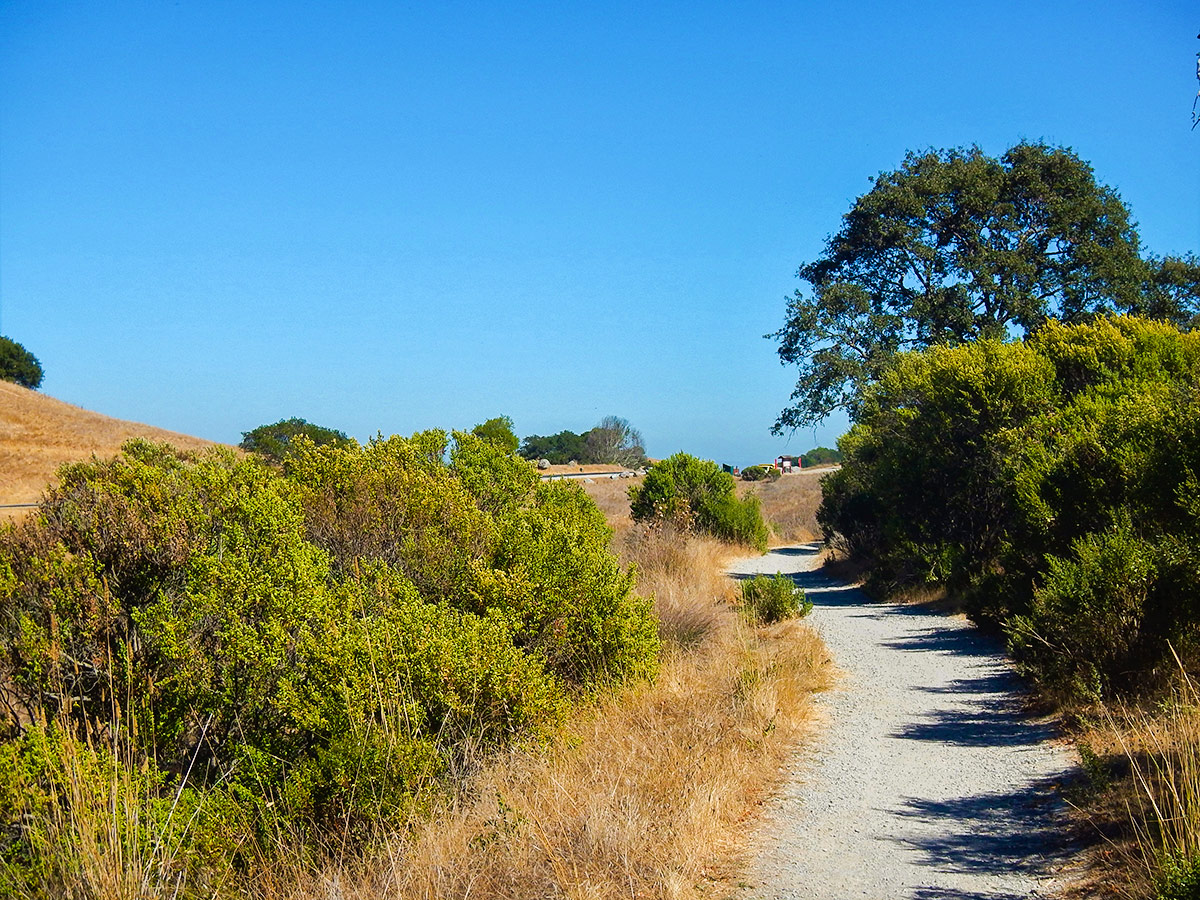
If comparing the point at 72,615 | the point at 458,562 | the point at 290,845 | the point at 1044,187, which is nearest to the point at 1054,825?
the point at 290,845

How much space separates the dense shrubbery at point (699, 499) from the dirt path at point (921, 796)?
13.9 m

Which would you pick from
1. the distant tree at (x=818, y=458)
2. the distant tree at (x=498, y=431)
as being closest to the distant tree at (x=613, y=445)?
the distant tree at (x=818, y=458)

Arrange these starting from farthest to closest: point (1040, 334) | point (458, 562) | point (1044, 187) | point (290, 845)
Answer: point (1044, 187) < point (1040, 334) < point (458, 562) < point (290, 845)

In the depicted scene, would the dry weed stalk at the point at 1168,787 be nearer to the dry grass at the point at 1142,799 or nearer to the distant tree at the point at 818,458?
the dry grass at the point at 1142,799

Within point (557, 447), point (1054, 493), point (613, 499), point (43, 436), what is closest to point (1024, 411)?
point (1054, 493)

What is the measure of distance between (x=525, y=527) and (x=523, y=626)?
105 centimetres

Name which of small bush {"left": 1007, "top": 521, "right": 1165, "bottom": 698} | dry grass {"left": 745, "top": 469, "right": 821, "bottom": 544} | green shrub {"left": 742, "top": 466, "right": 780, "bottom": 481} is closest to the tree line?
small bush {"left": 1007, "top": 521, "right": 1165, "bottom": 698}

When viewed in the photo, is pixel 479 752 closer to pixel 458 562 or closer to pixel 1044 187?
pixel 458 562

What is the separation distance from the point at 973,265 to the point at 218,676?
25625mm

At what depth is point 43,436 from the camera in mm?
47156

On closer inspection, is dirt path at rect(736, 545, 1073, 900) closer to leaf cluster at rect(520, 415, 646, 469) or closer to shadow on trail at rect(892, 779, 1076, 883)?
shadow on trail at rect(892, 779, 1076, 883)

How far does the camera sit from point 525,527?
8180mm

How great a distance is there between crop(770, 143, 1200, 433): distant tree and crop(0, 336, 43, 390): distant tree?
60.5 meters

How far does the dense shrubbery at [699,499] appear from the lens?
24750 millimetres
